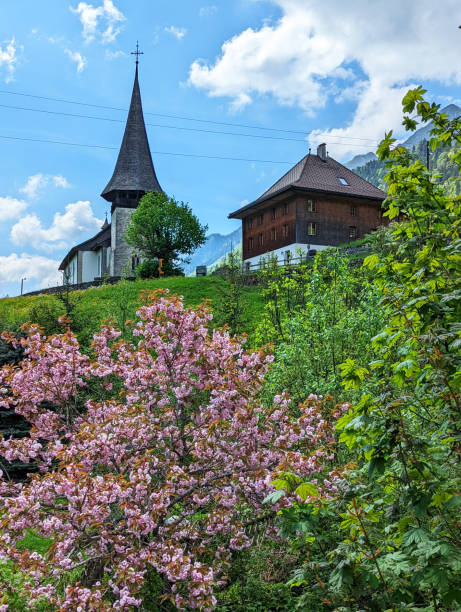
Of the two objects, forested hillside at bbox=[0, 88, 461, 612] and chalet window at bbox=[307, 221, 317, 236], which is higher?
chalet window at bbox=[307, 221, 317, 236]

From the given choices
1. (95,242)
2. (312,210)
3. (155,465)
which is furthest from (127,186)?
(155,465)

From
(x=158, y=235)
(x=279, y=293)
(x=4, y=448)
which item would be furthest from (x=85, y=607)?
(x=158, y=235)

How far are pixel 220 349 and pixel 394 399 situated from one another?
3.04 m

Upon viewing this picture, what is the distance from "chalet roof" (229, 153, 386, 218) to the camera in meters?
46.1

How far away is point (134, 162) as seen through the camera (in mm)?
59906

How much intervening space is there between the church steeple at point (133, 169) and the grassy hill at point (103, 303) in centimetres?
2288

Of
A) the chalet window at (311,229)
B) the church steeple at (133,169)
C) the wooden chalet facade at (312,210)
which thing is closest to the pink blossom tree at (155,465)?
the wooden chalet facade at (312,210)

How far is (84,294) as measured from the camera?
1396 inches

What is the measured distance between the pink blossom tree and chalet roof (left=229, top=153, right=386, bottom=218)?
128 feet

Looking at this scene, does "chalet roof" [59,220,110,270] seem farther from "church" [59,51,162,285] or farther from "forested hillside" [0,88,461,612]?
"forested hillside" [0,88,461,612]

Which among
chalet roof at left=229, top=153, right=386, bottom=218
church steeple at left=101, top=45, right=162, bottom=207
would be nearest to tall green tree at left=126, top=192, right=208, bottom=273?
chalet roof at left=229, top=153, right=386, bottom=218

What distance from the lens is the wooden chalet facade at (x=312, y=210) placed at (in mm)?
45562

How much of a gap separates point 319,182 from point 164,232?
13.2 meters

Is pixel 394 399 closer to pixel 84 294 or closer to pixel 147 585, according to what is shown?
pixel 147 585
